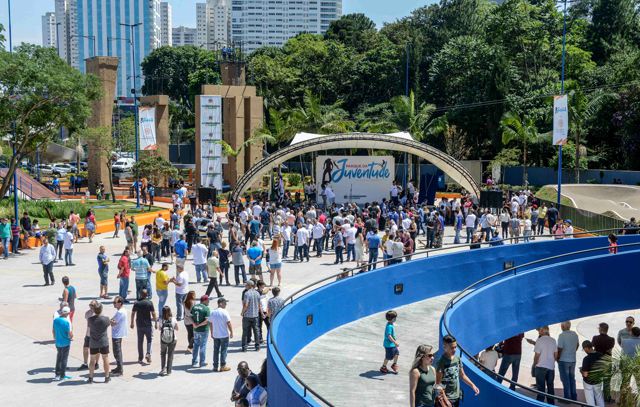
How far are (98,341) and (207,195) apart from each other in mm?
27031

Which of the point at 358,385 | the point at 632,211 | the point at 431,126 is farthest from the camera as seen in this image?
the point at 431,126

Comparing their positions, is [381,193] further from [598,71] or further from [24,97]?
[598,71]

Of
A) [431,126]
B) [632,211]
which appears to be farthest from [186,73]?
[632,211]

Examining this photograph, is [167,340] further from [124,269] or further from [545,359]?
[545,359]

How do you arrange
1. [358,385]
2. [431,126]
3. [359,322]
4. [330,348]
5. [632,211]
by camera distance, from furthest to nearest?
[431,126]
[632,211]
[359,322]
[330,348]
[358,385]

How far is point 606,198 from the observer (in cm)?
4359

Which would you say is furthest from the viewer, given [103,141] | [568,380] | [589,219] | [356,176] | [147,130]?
[103,141]

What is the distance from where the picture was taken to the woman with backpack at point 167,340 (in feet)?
47.3

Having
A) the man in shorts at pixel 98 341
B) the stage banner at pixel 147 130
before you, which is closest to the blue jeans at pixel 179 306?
the man in shorts at pixel 98 341

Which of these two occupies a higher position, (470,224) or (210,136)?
(210,136)

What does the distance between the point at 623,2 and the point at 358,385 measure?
55.2 metres

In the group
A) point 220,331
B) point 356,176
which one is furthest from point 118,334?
point 356,176

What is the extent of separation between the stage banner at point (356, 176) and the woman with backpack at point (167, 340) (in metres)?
25.2

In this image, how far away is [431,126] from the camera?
55188 millimetres
